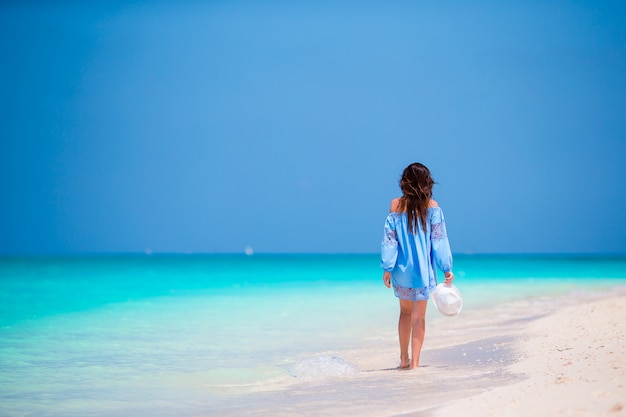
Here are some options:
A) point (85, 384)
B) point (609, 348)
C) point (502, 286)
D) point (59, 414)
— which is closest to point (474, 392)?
point (609, 348)

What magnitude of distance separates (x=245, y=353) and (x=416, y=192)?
2.11m

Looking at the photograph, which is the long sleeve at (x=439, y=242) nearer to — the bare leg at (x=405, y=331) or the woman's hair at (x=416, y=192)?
the woman's hair at (x=416, y=192)

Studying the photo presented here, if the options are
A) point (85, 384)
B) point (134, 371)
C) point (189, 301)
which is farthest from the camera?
point (189, 301)

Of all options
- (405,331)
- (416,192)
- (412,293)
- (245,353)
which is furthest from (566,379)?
(245,353)

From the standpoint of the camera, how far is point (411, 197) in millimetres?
4023

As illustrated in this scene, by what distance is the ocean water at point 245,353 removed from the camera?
3.58m

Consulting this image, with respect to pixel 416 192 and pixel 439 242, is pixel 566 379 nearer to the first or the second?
pixel 439 242

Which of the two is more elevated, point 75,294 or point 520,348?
point 75,294

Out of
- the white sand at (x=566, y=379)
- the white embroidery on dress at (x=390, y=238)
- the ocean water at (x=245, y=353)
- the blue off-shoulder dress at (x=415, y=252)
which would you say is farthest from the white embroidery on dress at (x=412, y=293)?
the white sand at (x=566, y=379)

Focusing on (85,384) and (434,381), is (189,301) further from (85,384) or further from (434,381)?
(434,381)

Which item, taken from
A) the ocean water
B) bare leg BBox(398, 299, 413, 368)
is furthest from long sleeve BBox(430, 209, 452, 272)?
the ocean water

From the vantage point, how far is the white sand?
259 cm

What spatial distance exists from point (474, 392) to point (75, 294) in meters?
9.21

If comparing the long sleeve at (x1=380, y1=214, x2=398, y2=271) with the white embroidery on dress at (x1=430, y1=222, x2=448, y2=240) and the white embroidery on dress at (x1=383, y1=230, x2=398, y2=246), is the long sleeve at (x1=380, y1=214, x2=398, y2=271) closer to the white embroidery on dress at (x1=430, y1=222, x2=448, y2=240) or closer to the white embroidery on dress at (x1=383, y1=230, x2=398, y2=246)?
the white embroidery on dress at (x1=383, y1=230, x2=398, y2=246)
